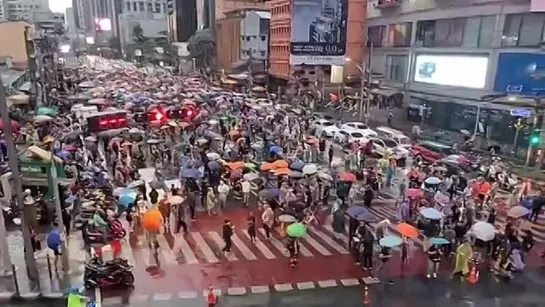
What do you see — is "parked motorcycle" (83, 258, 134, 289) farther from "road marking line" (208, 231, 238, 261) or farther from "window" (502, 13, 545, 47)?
"window" (502, 13, 545, 47)

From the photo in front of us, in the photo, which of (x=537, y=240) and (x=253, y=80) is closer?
(x=537, y=240)

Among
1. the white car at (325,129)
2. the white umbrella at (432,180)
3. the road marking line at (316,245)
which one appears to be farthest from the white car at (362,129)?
the road marking line at (316,245)

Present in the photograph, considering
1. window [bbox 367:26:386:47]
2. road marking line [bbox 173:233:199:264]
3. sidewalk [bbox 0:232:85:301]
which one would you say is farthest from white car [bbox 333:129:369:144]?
window [bbox 367:26:386:47]

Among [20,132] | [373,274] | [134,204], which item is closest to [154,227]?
[134,204]

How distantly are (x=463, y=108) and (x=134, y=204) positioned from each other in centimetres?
3027

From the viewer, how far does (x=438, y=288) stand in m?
14.0

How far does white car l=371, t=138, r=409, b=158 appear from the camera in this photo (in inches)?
1105

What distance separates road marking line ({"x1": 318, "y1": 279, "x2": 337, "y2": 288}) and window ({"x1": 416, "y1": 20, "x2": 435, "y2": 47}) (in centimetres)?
3672

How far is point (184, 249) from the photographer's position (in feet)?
54.5

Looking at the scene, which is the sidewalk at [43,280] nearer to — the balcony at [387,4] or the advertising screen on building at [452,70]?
the advertising screen on building at [452,70]

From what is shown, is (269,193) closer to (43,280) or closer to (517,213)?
(43,280)

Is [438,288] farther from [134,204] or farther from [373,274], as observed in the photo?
[134,204]

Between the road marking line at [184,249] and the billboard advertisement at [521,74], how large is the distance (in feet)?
89.7

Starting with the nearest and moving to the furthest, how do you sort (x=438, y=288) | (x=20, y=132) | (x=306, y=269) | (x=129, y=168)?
1. (x=438, y=288)
2. (x=306, y=269)
3. (x=129, y=168)
4. (x=20, y=132)
